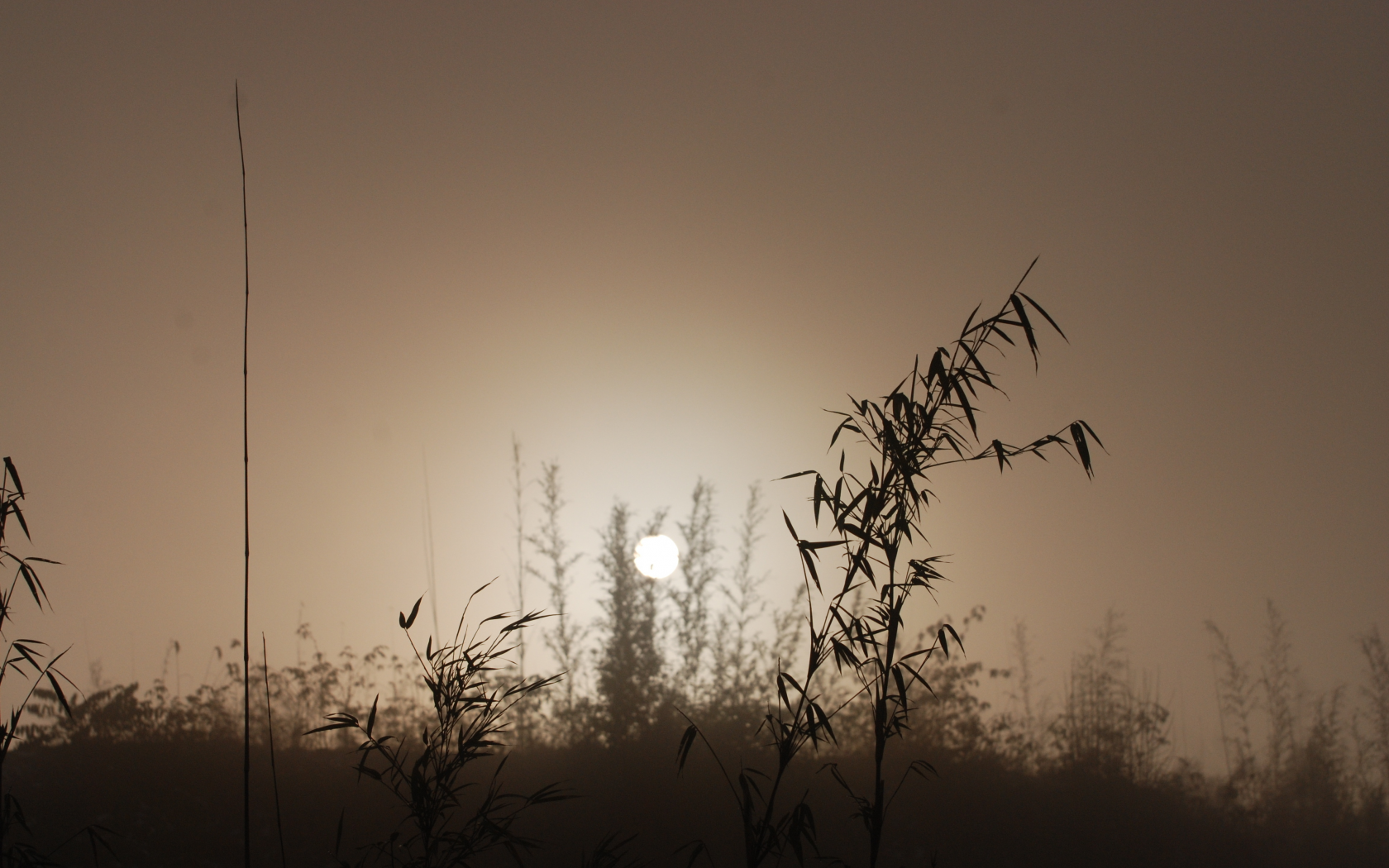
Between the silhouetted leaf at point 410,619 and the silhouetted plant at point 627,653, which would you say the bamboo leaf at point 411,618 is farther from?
the silhouetted plant at point 627,653

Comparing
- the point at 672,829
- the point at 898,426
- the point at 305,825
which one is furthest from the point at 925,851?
the point at 898,426

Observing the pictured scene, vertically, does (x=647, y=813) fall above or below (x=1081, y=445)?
below

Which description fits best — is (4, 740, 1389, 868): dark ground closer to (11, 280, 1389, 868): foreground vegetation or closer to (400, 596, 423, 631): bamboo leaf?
(11, 280, 1389, 868): foreground vegetation

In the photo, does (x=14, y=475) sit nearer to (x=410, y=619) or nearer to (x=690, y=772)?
(x=410, y=619)

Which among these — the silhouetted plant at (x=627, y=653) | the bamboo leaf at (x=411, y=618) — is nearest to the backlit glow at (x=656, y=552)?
the silhouetted plant at (x=627, y=653)

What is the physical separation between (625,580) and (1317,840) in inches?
503

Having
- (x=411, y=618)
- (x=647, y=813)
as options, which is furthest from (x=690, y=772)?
(x=411, y=618)

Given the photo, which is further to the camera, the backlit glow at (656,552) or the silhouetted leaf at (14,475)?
the backlit glow at (656,552)

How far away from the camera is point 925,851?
11578 millimetres

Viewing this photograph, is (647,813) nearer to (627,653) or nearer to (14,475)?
(627,653)

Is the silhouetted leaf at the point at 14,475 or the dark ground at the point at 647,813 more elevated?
the silhouetted leaf at the point at 14,475

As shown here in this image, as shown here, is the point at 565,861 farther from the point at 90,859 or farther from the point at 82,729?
the point at 82,729

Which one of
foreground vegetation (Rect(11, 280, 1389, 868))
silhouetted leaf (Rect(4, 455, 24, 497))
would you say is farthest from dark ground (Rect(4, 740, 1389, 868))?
silhouetted leaf (Rect(4, 455, 24, 497))

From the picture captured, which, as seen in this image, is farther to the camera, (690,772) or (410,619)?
(690,772)
